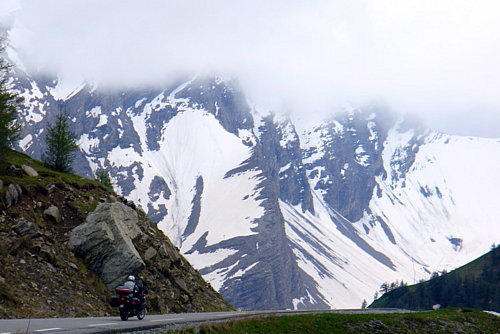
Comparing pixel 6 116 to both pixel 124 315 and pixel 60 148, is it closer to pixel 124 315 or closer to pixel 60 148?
pixel 60 148

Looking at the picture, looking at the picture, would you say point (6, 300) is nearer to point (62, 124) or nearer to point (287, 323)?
point (287, 323)

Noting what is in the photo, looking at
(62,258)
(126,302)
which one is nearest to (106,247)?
(62,258)

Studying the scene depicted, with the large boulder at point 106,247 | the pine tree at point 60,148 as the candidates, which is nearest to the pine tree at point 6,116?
the large boulder at point 106,247

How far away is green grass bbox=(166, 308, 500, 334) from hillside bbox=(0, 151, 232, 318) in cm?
1082

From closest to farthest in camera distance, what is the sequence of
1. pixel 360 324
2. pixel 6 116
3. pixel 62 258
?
pixel 62 258 → pixel 360 324 → pixel 6 116

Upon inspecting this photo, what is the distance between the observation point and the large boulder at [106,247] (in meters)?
38.6

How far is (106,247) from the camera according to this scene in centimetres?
3947

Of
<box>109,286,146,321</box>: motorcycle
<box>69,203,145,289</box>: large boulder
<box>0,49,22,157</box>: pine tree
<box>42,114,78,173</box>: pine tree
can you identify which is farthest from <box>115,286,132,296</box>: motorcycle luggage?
<box>42,114,78,173</box>: pine tree

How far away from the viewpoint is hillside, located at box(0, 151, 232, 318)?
105 ft

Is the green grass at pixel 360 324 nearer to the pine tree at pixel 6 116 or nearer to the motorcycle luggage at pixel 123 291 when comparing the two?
the motorcycle luggage at pixel 123 291

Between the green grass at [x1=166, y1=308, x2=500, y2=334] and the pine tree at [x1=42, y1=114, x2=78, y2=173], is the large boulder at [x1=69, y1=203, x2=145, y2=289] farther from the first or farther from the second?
the pine tree at [x1=42, y1=114, x2=78, y2=173]

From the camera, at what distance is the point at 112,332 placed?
20.5 meters

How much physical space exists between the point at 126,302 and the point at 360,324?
17.9 m

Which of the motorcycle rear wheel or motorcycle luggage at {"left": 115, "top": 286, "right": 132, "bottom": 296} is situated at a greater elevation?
motorcycle luggage at {"left": 115, "top": 286, "right": 132, "bottom": 296}
